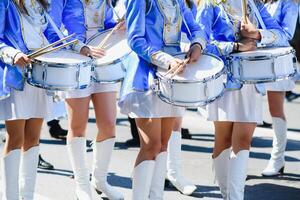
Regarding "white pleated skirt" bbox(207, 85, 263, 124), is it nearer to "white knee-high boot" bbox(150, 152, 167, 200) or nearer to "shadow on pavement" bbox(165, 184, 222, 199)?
"white knee-high boot" bbox(150, 152, 167, 200)

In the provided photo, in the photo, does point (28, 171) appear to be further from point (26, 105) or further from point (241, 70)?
point (241, 70)

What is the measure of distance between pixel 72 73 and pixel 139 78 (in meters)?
0.44

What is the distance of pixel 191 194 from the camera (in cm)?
673

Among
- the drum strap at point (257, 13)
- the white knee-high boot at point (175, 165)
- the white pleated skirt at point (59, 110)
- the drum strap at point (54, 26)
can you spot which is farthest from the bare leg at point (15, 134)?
the drum strap at point (257, 13)

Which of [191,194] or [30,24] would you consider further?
[191,194]

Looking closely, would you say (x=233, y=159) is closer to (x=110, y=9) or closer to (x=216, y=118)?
(x=216, y=118)

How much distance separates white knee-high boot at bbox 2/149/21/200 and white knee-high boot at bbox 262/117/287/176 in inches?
104

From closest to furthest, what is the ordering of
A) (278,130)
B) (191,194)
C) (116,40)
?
(116,40) → (191,194) → (278,130)

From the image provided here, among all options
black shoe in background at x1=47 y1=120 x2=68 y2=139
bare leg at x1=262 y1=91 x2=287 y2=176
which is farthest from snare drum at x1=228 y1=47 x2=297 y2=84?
black shoe in background at x1=47 y1=120 x2=68 y2=139

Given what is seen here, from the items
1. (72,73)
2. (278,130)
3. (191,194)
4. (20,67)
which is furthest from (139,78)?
(278,130)

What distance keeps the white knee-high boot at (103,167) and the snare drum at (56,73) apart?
107 centimetres

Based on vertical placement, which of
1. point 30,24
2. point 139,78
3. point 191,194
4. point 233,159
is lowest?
point 191,194

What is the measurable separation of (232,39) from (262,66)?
1.47 ft

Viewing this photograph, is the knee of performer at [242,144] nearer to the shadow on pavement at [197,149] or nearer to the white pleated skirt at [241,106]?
the white pleated skirt at [241,106]
